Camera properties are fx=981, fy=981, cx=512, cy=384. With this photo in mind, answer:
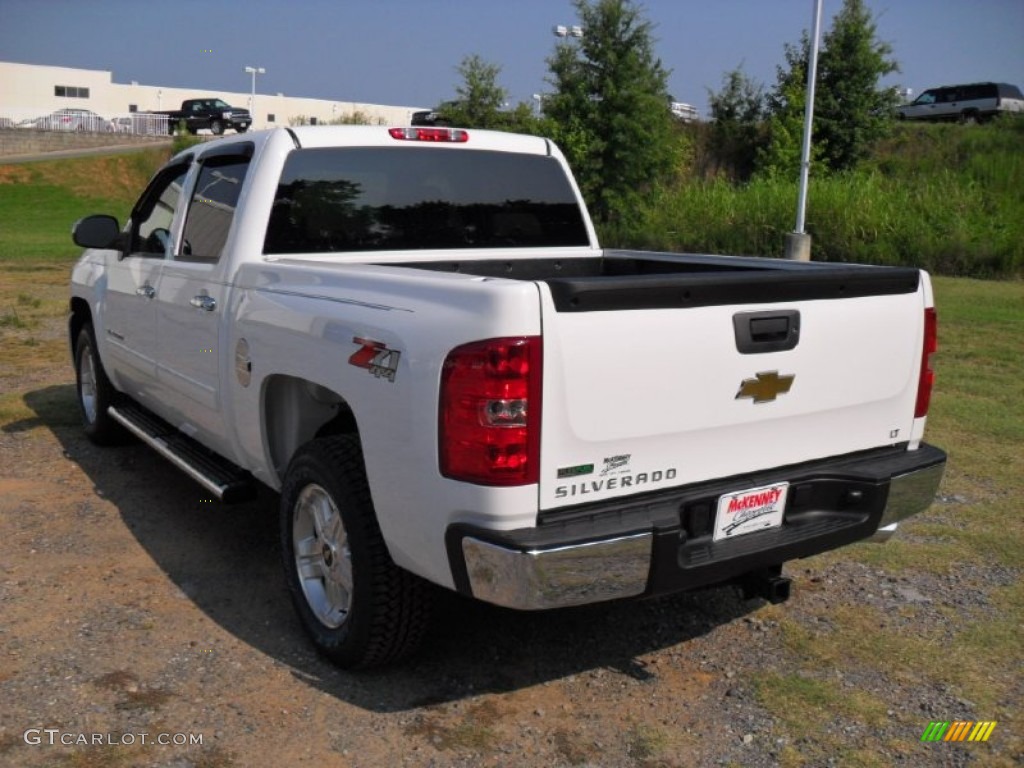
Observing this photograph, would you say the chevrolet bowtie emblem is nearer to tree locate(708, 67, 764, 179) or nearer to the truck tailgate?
the truck tailgate

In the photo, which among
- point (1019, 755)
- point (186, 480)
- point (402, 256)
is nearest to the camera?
point (1019, 755)

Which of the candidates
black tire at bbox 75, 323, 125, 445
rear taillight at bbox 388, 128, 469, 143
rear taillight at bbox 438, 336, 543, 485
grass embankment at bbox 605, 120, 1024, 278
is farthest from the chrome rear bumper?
grass embankment at bbox 605, 120, 1024, 278

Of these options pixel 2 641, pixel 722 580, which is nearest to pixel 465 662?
pixel 722 580

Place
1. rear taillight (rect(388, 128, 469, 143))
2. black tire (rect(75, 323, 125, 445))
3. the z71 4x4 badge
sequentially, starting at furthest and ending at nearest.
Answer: black tire (rect(75, 323, 125, 445)) → rear taillight (rect(388, 128, 469, 143)) → the z71 4x4 badge

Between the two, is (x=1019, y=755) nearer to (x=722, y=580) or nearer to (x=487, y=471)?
(x=722, y=580)

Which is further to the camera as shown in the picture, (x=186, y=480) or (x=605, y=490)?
(x=186, y=480)

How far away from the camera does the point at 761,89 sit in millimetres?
33219

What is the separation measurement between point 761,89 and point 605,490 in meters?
33.0

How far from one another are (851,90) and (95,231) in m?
28.4

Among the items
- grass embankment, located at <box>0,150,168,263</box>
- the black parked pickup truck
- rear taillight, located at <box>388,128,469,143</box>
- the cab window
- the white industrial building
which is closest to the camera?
rear taillight, located at <box>388,128,469,143</box>

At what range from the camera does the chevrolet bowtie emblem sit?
317 centimetres

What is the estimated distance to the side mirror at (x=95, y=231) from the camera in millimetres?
5441

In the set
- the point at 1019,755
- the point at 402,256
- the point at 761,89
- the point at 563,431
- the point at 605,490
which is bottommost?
the point at 1019,755

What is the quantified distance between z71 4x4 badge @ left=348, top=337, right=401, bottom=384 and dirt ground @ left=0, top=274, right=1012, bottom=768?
46.2 inches
